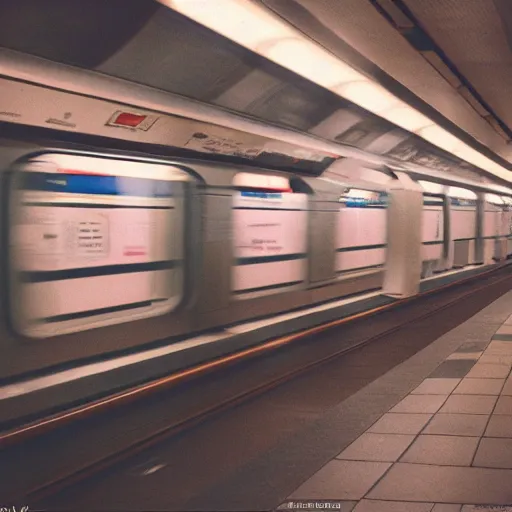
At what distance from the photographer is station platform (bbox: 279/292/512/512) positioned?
3.29m

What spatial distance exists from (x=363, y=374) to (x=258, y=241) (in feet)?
5.71

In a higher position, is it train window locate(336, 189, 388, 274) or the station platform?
train window locate(336, 189, 388, 274)

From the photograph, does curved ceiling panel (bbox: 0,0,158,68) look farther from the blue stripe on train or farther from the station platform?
the station platform

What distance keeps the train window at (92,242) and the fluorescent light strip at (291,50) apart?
1304 mm

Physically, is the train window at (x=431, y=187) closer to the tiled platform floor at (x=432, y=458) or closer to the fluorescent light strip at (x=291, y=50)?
the fluorescent light strip at (x=291, y=50)

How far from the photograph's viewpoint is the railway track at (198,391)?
4398mm

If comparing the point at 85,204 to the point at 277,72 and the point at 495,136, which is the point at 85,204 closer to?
the point at 277,72

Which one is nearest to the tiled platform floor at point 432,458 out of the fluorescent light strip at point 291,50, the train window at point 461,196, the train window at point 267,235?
the train window at point 267,235

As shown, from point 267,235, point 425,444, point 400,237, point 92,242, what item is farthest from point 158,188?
point 400,237

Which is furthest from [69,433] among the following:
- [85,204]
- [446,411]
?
[446,411]

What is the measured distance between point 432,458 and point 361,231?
6.69 meters

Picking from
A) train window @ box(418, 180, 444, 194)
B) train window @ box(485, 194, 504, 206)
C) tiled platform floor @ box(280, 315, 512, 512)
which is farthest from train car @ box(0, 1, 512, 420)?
train window @ box(485, 194, 504, 206)

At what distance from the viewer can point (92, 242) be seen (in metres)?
5.39

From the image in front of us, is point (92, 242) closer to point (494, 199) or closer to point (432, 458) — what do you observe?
point (432, 458)
